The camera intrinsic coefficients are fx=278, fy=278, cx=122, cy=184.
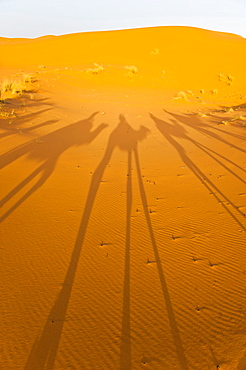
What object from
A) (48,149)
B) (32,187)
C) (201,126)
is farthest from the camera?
(201,126)

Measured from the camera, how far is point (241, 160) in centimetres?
815

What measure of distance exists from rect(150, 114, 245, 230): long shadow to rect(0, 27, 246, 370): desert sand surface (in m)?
0.04

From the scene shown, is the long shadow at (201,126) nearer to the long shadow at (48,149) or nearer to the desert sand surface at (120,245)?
the desert sand surface at (120,245)

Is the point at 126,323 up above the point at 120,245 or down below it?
below

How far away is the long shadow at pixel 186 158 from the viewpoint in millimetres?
5415

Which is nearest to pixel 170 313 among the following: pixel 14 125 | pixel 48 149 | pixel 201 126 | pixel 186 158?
pixel 186 158

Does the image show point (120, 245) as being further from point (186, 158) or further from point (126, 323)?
point (186, 158)

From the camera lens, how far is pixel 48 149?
8602mm

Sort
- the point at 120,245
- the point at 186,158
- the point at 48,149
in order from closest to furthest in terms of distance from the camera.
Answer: the point at 120,245 → the point at 186,158 → the point at 48,149

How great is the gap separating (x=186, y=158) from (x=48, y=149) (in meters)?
4.25

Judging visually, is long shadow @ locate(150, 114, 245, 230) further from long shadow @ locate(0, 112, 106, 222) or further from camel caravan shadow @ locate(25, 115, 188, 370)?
long shadow @ locate(0, 112, 106, 222)

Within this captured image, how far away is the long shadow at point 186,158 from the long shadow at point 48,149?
2864 millimetres

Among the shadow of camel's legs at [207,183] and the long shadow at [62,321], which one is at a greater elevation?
the shadow of camel's legs at [207,183]

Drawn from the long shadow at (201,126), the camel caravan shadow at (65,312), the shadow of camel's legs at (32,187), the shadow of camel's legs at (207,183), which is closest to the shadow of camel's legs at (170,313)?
the camel caravan shadow at (65,312)
